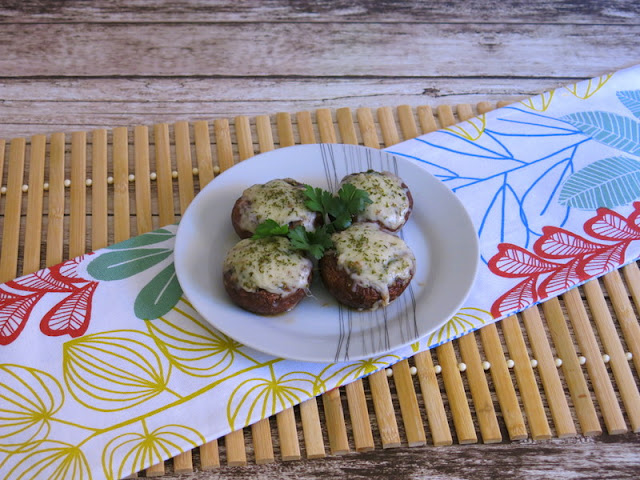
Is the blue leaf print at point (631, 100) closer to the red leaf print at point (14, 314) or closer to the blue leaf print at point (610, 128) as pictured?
the blue leaf print at point (610, 128)

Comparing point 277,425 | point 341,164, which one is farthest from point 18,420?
point 341,164

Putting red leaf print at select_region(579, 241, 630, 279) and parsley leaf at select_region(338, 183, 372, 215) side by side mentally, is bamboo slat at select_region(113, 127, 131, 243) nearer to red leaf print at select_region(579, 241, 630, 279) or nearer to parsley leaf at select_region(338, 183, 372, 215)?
parsley leaf at select_region(338, 183, 372, 215)

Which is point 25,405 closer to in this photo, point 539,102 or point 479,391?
point 479,391

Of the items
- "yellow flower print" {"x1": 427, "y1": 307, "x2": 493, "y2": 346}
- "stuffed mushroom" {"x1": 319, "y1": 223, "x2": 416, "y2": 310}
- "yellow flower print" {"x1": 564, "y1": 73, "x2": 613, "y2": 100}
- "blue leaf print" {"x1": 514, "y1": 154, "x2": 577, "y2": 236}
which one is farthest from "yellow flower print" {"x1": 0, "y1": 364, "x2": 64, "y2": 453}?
"yellow flower print" {"x1": 564, "y1": 73, "x2": 613, "y2": 100}

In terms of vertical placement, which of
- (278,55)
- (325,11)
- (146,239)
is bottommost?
(146,239)

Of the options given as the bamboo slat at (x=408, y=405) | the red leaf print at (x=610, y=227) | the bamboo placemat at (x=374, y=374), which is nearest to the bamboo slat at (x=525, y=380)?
the bamboo placemat at (x=374, y=374)

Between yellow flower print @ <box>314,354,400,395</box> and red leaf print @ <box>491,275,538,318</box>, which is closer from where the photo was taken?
yellow flower print @ <box>314,354,400,395</box>

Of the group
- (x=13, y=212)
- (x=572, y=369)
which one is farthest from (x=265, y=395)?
(x=13, y=212)
